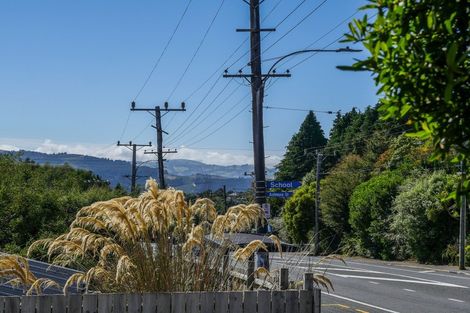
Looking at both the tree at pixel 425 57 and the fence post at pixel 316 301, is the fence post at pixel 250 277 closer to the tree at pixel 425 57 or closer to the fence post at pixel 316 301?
the fence post at pixel 316 301

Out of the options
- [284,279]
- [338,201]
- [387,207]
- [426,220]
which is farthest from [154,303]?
[338,201]

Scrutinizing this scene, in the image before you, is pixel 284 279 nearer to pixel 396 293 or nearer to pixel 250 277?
pixel 250 277

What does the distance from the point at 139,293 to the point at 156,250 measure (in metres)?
0.49

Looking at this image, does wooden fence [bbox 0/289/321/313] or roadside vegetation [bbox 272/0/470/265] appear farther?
wooden fence [bbox 0/289/321/313]

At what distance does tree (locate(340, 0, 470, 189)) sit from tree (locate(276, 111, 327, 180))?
293ft

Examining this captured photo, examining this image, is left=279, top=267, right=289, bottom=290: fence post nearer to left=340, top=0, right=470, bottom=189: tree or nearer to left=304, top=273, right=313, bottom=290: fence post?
left=304, top=273, right=313, bottom=290: fence post

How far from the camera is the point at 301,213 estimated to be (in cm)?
5912

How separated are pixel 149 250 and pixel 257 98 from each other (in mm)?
11859

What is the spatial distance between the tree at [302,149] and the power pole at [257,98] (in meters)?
73.2

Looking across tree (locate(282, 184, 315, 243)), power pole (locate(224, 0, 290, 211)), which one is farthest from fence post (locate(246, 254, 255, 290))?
tree (locate(282, 184, 315, 243))

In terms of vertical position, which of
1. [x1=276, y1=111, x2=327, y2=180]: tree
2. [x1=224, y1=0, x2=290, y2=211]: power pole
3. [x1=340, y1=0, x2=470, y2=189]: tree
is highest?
[x1=276, y1=111, x2=327, y2=180]: tree

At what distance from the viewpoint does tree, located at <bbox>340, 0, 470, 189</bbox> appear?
129 inches

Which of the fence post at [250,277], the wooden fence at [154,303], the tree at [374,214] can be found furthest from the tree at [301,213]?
the wooden fence at [154,303]

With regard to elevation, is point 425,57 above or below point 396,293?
above
